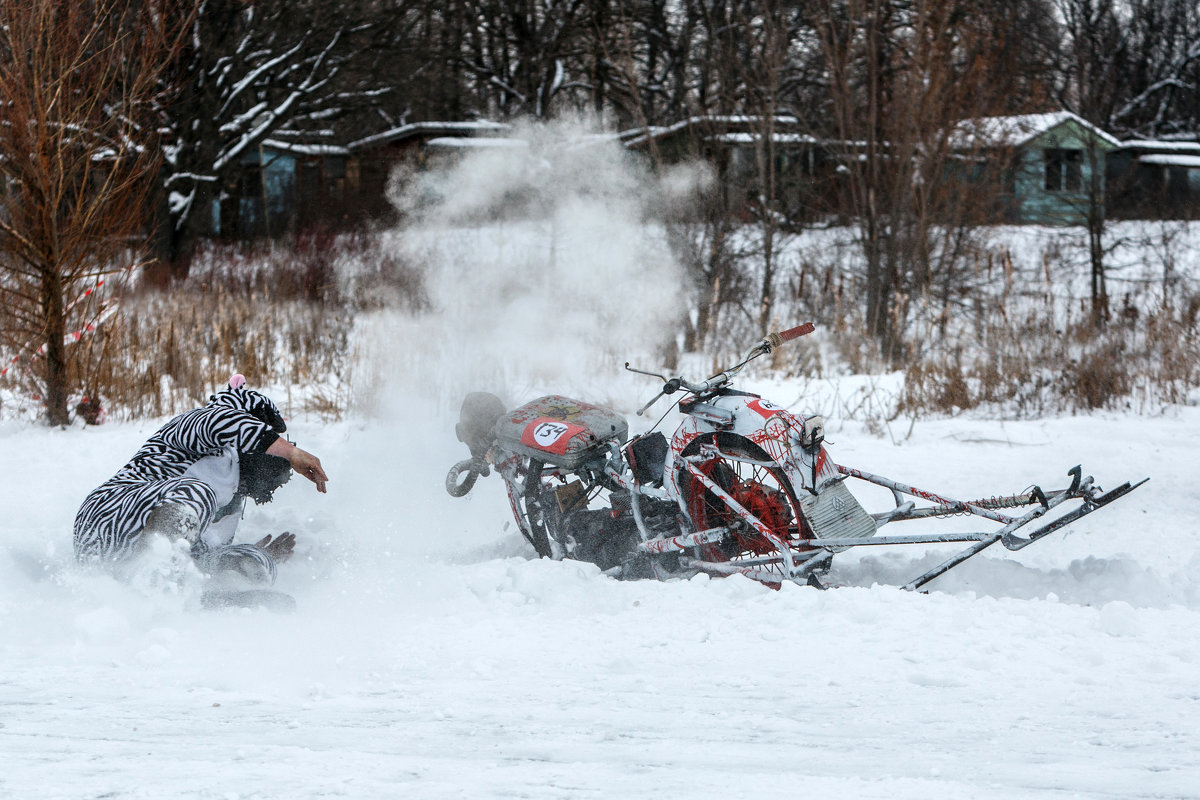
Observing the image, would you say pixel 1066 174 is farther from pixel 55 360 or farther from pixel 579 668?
pixel 579 668

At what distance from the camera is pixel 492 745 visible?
10.3 ft

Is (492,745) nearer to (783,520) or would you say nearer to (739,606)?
(739,606)

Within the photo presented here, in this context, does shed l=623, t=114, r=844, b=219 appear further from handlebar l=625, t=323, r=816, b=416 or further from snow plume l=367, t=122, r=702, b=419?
handlebar l=625, t=323, r=816, b=416

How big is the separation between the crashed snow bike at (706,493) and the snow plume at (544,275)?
11.5 feet

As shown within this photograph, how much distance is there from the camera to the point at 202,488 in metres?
5.10

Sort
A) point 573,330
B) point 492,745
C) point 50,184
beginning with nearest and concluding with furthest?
point 492,745 < point 50,184 < point 573,330

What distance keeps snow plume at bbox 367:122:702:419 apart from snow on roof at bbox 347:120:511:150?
13.5 metres

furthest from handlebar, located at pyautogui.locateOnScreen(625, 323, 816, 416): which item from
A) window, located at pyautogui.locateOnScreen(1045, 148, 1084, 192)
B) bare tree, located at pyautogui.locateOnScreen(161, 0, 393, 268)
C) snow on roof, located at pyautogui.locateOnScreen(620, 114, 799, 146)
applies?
window, located at pyautogui.locateOnScreen(1045, 148, 1084, 192)

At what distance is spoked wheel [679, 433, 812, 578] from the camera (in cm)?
488

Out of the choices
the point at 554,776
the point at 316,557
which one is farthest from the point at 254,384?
the point at 554,776

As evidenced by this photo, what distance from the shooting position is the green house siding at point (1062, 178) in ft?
68.9

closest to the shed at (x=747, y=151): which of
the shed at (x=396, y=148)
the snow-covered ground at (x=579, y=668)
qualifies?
the snow-covered ground at (x=579, y=668)

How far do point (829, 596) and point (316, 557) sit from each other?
113 inches

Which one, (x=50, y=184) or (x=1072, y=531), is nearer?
(x=1072, y=531)
